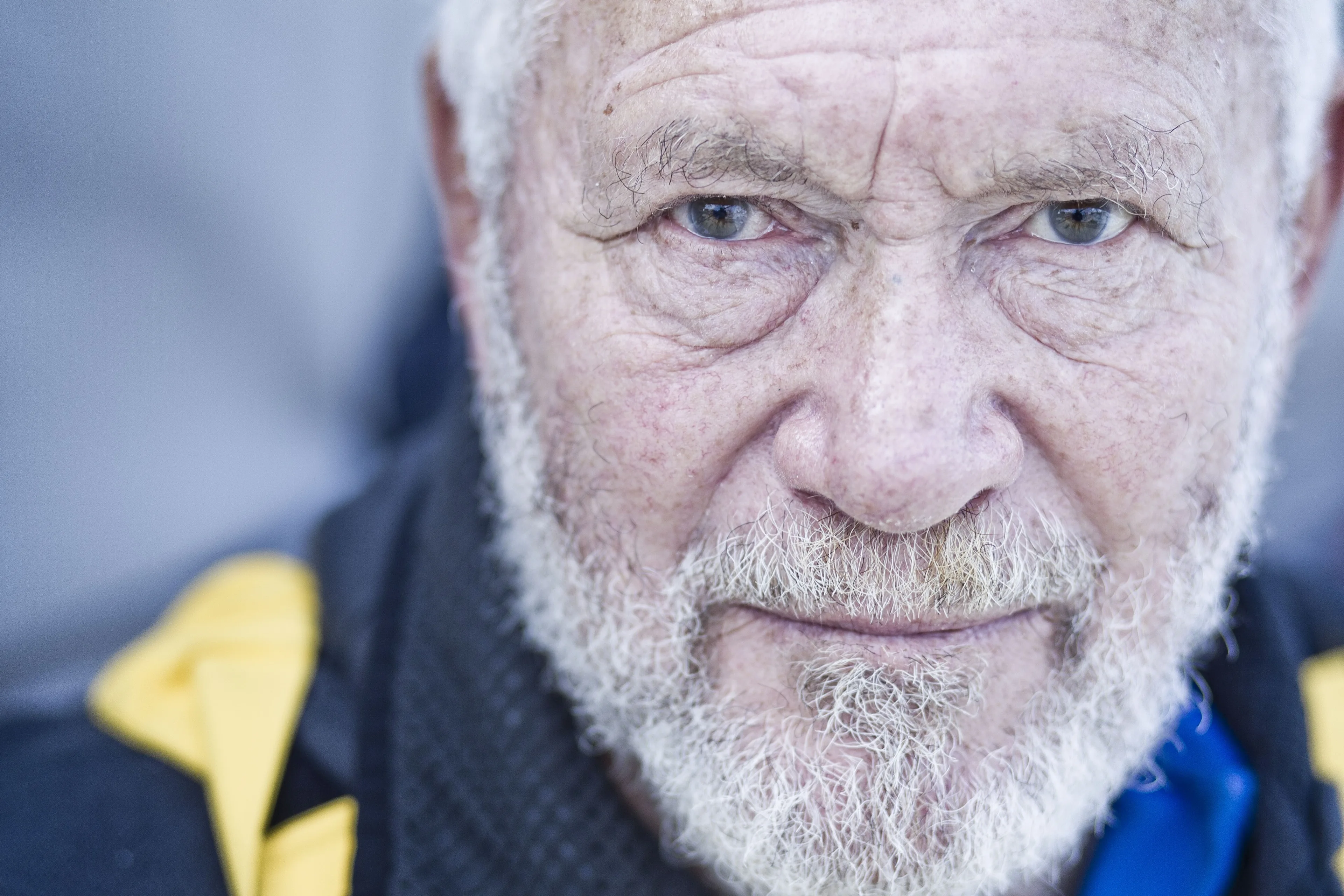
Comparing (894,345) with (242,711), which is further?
(242,711)

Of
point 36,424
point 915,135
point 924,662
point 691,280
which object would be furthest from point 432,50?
point 36,424

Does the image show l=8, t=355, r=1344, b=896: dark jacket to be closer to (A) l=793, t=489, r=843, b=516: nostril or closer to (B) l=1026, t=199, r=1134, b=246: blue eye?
(A) l=793, t=489, r=843, b=516: nostril

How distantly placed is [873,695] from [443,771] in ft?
2.20

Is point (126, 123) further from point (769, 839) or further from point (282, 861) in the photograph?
point (769, 839)

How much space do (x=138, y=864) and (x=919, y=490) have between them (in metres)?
1.27

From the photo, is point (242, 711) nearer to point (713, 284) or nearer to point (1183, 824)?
point (713, 284)

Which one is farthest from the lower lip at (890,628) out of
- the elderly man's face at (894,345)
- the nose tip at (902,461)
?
the nose tip at (902,461)

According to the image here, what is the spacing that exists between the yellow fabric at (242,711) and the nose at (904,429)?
89 cm

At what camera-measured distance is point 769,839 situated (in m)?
1.40

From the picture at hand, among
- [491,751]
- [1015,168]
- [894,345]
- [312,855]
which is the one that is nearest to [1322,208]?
[1015,168]

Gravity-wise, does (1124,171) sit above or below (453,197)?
above

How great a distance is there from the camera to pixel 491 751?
160 centimetres

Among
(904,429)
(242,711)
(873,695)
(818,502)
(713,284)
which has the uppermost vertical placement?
(713,284)

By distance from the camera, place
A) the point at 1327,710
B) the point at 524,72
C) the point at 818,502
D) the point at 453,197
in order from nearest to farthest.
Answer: the point at 818,502 < the point at 524,72 < the point at 453,197 < the point at 1327,710
